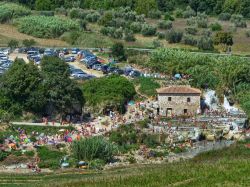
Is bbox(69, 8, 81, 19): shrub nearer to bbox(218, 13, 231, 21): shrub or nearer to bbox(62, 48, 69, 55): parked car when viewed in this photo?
bbox(218, 13, 231, 21): shrub

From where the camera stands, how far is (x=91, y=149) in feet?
174

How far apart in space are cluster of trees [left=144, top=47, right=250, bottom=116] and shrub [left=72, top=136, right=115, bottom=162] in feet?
61.8

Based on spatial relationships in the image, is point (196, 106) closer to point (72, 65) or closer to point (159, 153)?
point (159, 153)

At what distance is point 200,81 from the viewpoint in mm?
77188

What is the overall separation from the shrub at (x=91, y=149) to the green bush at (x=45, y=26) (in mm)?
56136

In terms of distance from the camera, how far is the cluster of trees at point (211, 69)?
74.8 m

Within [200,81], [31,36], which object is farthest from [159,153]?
[31,36]

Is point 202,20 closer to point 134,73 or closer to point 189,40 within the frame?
point 189,40

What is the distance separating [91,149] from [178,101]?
17987 mm

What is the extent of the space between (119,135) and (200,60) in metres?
26.7

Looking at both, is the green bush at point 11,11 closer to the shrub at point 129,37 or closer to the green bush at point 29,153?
the shrub at point 129,37

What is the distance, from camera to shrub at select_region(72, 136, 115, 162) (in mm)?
52875

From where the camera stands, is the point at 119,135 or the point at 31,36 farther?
the point at 31,36

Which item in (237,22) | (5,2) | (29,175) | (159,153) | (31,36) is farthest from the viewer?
(5,2)
